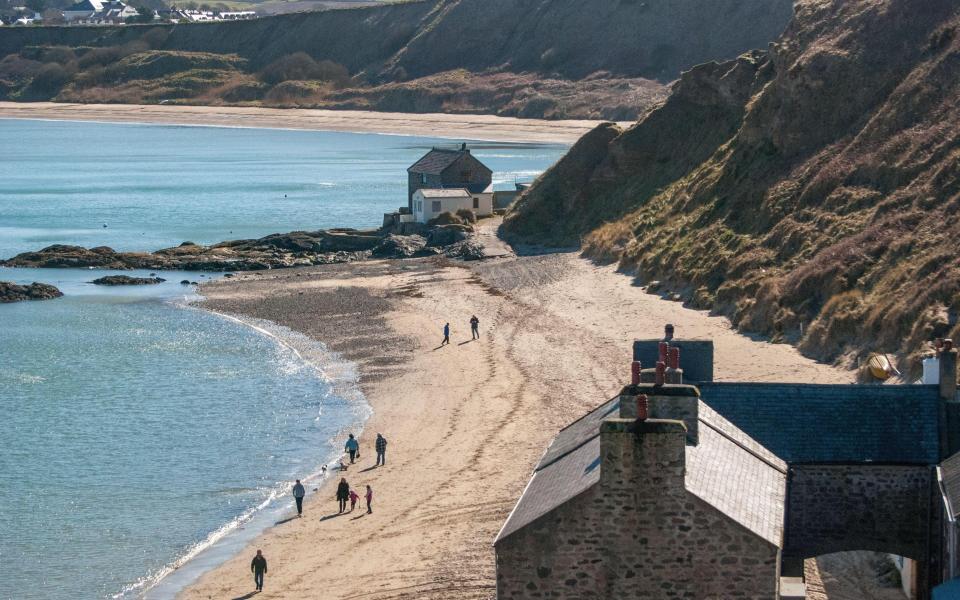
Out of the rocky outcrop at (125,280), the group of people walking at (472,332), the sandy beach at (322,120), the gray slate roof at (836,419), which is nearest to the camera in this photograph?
the gray slate roof at (836,419)

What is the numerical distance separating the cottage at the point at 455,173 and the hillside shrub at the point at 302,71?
105154 mm

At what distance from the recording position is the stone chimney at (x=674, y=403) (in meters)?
13.4

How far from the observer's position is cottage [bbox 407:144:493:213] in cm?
6838

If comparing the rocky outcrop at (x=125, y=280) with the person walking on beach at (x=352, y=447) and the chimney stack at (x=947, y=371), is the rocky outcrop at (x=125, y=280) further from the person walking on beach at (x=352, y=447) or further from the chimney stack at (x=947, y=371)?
the chimney stack at (x=947, y=371)

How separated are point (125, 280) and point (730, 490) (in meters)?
48.7

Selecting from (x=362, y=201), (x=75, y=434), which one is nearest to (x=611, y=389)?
(x=75, y=434)

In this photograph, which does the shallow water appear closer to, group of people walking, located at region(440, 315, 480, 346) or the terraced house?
group of people walking, located at region(440, 315, 480, 346)

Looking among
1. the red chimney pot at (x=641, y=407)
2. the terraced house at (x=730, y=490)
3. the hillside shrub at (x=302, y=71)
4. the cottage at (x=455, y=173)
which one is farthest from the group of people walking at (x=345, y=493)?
the hillside shrub at (x=302, y=71)

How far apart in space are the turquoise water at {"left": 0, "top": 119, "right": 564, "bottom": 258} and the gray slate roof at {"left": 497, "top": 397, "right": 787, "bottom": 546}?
191 ft

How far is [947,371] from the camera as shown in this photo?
17.2 m

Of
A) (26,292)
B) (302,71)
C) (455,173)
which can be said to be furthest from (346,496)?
(302,71)

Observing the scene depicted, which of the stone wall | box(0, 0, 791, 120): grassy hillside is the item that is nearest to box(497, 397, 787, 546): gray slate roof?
the stone wall

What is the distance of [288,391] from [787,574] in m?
22.4

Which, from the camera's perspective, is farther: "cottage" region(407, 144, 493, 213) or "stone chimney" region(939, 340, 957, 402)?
"cottage" region(407, 144, 493, 213)
